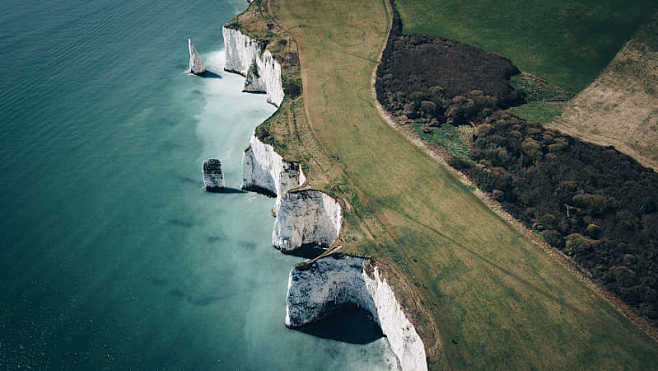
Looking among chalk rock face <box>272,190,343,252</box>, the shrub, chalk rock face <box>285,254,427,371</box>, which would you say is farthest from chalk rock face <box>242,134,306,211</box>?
the shrub

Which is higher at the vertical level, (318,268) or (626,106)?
(626,106)

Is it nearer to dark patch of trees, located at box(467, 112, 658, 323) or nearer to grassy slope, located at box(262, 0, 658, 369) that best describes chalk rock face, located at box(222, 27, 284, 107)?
grassy slope, located at box(262, 0, 658, 369)

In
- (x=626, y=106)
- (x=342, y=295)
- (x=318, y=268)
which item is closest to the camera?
(x=318, y=268)

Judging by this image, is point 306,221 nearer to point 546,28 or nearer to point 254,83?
point 254,83

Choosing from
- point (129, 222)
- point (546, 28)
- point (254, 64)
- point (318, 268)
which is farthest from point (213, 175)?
point (546, 28)

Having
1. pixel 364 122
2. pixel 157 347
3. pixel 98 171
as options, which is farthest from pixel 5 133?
pixel 364 122

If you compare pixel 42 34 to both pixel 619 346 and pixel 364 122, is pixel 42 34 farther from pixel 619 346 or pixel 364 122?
pixel 619 346

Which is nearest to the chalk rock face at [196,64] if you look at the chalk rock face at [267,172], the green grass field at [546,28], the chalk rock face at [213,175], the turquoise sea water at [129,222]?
the turquoise sea water at [129,222]
